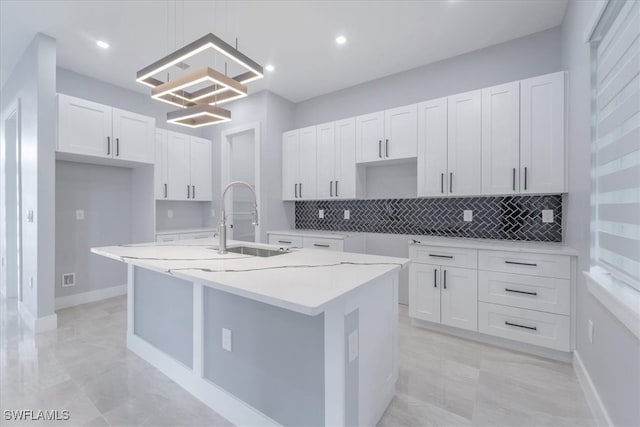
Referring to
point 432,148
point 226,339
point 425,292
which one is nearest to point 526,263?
point 425,292

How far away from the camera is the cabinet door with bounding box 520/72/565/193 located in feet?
8.31

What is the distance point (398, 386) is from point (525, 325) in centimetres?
128

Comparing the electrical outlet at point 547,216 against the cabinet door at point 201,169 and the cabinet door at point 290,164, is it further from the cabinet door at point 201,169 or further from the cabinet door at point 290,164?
the cabinet door at point 201,169

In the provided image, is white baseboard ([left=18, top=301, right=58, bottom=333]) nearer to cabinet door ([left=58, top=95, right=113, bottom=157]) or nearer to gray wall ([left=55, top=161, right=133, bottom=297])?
gray wall ([left=55, top=161, right=133, bottom=297])

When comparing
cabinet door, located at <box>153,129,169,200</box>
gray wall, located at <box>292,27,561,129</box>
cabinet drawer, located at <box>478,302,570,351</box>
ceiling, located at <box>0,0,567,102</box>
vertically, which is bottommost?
cabinet drawer, located at <box>478,302,570,351</box>

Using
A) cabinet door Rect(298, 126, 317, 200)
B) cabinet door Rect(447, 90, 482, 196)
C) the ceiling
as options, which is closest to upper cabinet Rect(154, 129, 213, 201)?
the ceiling

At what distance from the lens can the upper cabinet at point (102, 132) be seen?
315cm

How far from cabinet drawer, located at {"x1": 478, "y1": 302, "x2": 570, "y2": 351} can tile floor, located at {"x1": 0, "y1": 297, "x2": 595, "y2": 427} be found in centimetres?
15

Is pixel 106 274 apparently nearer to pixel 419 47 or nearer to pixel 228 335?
pixel 228 335

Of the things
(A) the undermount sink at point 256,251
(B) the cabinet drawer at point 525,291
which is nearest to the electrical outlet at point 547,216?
(B) the cabinet drawer at point 525,291

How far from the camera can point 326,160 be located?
4.05 meters

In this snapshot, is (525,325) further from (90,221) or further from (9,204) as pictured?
(9,204)

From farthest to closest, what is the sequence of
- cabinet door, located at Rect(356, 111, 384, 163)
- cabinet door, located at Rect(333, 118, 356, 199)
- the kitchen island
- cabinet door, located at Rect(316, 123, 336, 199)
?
cabinet door, located at Rect(316, 123, 336, 199) → cabinet door, located at Rect(333, 118, 356, 199) → cabinet door, located at Rect(356, 111, 384, 163) → the kitchen island

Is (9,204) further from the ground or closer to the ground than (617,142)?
closer to the ground
